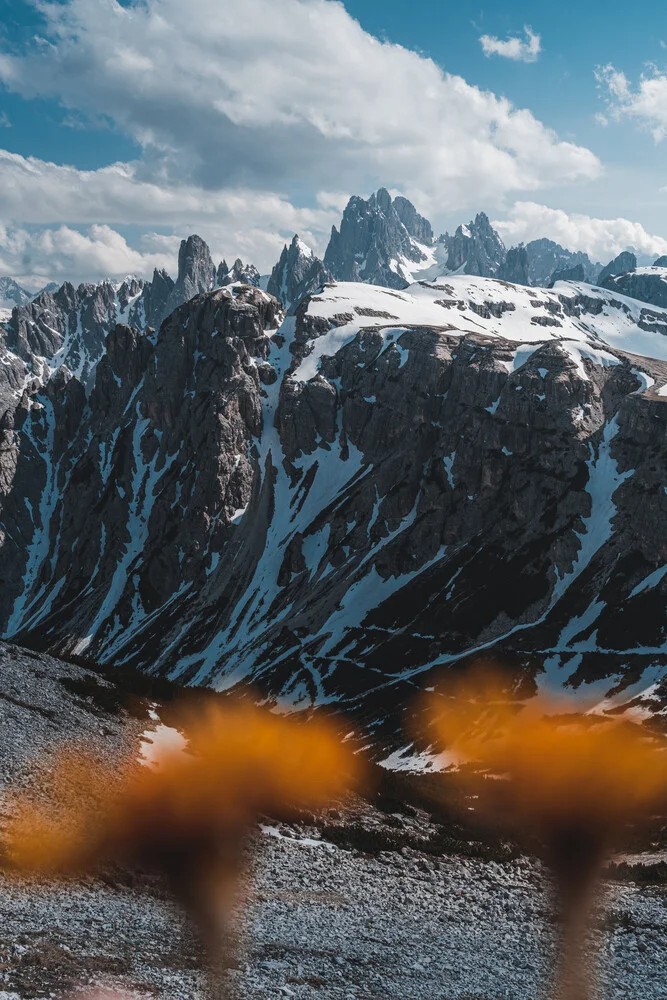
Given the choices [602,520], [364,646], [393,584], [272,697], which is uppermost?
[602,520]

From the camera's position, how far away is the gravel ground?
26953 millimetres

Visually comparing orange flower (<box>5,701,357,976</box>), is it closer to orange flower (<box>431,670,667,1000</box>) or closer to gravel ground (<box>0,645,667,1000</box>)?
gravel ground (<box>0,645,667,1000</box>)

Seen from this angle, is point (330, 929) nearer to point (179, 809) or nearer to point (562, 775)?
point (179, 809)

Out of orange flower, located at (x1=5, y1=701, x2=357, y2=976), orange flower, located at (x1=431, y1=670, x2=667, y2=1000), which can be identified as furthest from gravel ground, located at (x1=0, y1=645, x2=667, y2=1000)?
orange flower, located at (x1=431, y1=670, x2=667, y2=1000)

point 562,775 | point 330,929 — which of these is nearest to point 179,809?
point 330,929

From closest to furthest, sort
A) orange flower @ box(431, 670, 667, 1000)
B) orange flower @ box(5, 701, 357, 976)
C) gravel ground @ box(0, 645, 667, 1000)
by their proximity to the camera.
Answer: gravel ground @ box(0, 645, 667, 1000) < orange flower @ box(5, 701, 357, 976) < orange flower @ box(431, 670, 667, 1000)

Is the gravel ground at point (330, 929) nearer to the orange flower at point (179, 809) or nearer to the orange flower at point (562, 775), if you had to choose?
the orange flower at point (179, 809)

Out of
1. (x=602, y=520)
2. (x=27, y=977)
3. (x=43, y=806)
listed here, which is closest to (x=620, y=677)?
(x=602, y=520)

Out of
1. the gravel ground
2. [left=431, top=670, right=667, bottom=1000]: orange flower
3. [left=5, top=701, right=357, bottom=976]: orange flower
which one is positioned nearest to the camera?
the gravel ground

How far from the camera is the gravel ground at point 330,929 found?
88.4 feet

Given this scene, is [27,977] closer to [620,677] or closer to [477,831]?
[477,831]

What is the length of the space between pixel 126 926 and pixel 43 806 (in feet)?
32.3

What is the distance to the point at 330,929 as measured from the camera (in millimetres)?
33688

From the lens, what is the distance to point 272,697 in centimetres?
16512
